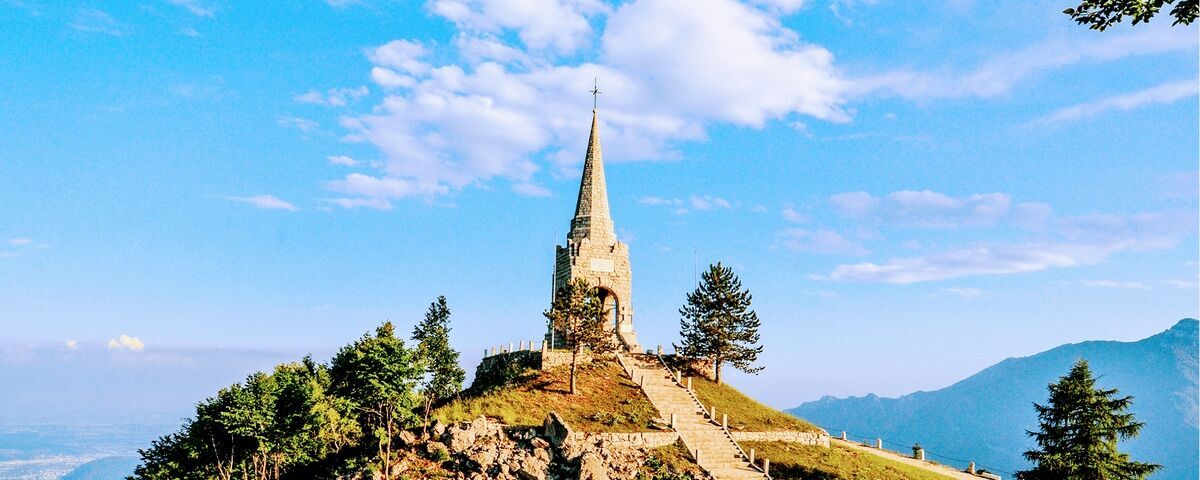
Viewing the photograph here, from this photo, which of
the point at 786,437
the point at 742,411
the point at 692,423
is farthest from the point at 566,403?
the point at 786,437

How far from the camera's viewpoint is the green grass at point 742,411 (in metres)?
46.6

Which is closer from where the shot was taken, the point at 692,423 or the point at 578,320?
the point at 692,423

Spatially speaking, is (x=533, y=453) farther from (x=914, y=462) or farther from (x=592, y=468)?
(x=914, y=462)

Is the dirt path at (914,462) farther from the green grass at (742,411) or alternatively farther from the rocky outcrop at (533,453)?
the rocky outcrop at (533,453)

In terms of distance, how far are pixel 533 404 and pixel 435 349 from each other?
7.83m

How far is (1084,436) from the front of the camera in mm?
37625

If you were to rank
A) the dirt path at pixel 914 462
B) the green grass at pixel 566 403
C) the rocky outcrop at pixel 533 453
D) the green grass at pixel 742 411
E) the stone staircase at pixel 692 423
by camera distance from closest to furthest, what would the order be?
the rocky outcrop at pixel 533 453 < the stone staircase at pixel 692 423 < the green grass at pixel 566 403 < the green grass at pixel 742 411 < the dirt path at pixel 914 462

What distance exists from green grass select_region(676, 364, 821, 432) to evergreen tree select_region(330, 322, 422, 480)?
59.0 ft

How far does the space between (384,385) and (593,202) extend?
25.9 m

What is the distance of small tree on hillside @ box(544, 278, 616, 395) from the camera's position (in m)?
48.8

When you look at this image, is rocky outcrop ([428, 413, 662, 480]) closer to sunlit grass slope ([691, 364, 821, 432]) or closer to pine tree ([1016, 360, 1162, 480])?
sunlit grass slope ([691, 364, 821, 432])

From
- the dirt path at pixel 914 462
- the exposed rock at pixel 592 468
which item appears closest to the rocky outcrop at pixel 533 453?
the exposed rock at pixel 592 468

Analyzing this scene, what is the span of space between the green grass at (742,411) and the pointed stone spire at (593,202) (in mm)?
14357

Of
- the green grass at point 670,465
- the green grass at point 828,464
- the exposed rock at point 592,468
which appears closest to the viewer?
the exposed rock at point 592,468
